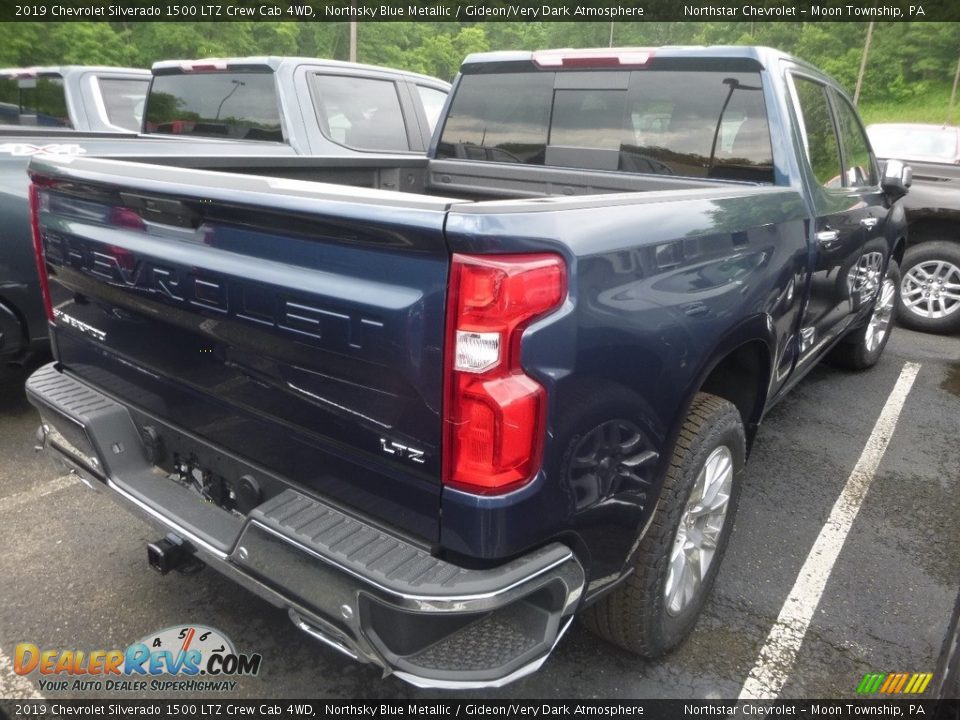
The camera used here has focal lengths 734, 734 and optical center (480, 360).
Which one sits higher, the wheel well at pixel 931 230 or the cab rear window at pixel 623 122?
the cab rear window at pixel 623 122

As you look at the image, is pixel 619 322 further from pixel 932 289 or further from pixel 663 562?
pixel 932 289

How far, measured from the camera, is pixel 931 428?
15.1ft

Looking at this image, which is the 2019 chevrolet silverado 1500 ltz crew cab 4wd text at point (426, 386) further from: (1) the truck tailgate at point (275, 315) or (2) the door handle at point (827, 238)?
(2) the door handle at point (827, 238)

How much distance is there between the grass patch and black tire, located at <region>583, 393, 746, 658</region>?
51.8 meters

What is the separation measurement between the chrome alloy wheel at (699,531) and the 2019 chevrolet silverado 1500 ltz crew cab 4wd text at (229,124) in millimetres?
2809

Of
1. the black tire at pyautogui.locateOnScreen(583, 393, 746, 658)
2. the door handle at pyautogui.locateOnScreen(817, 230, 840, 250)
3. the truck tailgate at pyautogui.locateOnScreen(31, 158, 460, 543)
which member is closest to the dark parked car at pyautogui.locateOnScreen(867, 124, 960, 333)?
the door handle at pyautogui.locateOnScreen(817, 230, 840, 250)

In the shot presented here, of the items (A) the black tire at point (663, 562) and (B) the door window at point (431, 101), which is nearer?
(A) the black tire at point (663, 562)

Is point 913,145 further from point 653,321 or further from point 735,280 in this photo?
point 653,321

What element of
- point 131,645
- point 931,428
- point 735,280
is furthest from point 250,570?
point 931,428

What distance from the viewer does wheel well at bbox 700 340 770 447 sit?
2637mm

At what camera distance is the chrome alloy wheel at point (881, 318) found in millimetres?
5359

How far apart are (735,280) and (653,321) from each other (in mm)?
564

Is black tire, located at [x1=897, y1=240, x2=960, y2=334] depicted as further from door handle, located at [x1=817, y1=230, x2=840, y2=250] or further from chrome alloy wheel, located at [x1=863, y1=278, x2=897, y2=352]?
door handle, located at [x1=817, y1=230, x2=840, y2=250]

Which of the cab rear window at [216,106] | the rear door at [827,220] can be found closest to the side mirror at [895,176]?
the rear door at [827,220]
